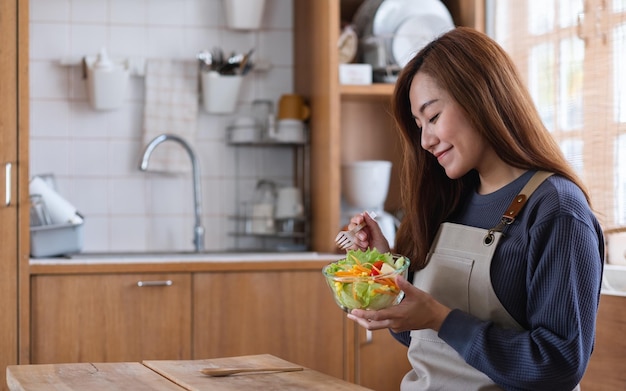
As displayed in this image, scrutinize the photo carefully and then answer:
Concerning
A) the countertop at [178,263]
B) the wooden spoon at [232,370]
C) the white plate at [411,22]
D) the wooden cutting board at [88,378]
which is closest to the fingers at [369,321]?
the wooden spoon at [232,370]

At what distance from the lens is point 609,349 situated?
238 centimetres

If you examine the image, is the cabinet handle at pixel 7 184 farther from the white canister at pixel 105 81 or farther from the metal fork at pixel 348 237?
the metal fork at pixel 348 237

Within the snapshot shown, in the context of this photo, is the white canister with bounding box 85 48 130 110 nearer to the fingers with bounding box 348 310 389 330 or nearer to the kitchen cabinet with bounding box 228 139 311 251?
the kitchen cabinet with bounding box 228 139 311 251

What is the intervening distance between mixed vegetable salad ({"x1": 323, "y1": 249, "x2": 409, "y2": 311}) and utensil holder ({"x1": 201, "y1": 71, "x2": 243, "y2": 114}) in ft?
7.06

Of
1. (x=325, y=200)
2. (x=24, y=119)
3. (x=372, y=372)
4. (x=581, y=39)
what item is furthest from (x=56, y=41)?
(x=581, y=39)

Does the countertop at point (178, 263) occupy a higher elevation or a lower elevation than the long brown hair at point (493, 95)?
lower

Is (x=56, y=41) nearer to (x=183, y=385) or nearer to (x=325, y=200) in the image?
(x=325, y=200)

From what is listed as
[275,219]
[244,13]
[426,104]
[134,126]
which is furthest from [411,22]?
[426,104]

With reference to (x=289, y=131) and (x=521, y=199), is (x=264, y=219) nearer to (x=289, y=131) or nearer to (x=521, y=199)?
(x=289, y=131)

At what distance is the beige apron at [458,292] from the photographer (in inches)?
68.0

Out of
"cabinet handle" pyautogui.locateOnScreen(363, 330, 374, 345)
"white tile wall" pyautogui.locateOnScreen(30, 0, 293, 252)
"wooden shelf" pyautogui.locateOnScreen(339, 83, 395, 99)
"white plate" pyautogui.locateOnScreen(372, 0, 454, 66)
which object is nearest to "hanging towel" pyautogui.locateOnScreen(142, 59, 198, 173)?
"white tile wall" pyautogui.locateOnScreen(30, 0, 293, 252)

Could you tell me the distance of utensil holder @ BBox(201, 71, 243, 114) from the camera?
369 centimetres

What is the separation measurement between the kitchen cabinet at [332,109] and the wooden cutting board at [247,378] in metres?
1.61

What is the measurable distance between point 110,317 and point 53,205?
19.0 inches
